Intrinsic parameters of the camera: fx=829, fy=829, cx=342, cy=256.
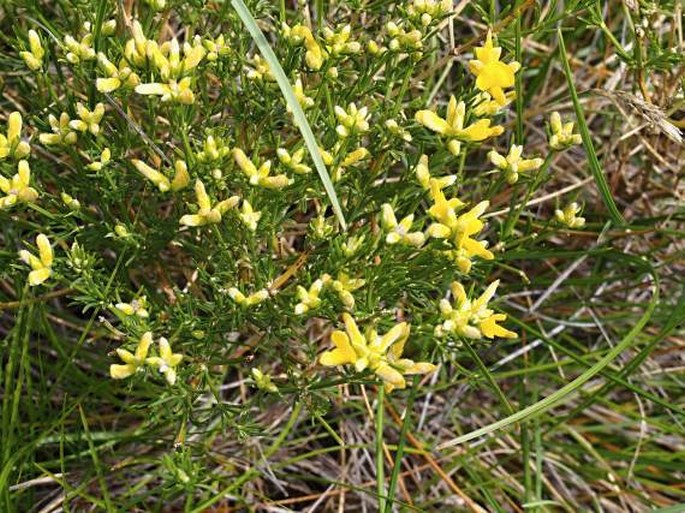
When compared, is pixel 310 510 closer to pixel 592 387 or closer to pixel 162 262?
pixel 162 262

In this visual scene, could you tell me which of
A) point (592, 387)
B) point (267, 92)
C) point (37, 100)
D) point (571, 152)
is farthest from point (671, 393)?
point (37, 100)

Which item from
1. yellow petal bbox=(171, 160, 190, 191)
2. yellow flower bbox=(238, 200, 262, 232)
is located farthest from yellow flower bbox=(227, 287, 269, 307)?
yellow petal bbox=(171, 160, 190, 191)

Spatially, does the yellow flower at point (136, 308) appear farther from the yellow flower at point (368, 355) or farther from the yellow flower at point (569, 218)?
the yellow flower at point (569, 218)

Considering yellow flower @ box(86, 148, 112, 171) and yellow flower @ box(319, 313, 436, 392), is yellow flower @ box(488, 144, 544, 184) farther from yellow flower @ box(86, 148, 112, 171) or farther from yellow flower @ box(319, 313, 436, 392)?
yellow flower @ box(86, 148, 112, 171)

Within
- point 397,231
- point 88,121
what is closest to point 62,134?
point 88,121

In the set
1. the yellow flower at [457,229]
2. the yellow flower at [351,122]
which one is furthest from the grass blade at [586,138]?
the yellow flower at [351,122]

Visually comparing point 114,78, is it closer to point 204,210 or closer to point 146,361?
point 204,210
